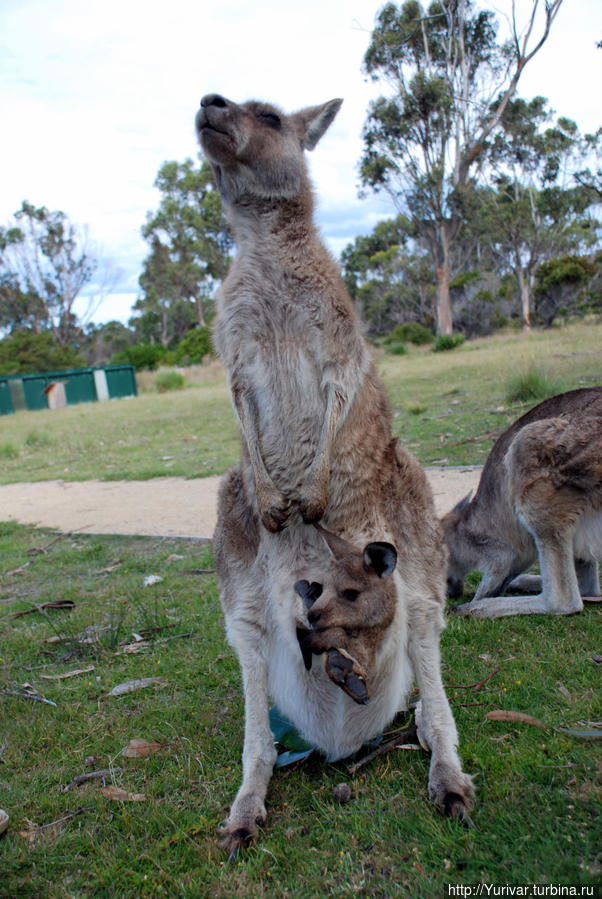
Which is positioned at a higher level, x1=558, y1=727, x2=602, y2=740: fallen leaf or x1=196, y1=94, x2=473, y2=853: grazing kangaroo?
x1=196, y1=94, x2=473, y2=853: grazing kangaroo

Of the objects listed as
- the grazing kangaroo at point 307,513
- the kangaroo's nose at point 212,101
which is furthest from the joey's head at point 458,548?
the kangaroo's nose at point 212,101

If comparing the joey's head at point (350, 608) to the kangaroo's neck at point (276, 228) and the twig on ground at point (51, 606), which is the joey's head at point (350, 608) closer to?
the kangaroo's neck at point (276, 228)

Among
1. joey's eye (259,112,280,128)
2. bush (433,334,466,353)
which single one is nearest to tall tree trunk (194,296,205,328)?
bush (433,334,466,353)

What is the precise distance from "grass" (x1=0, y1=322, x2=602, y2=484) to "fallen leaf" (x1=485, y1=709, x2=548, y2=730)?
13.6 ft

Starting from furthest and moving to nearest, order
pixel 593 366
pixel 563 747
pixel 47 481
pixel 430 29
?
pixel 430 29, pixel 593 366, pixel 47 481, pixel 563 747

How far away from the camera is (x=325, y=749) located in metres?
2.33

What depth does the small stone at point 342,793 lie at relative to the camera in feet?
6.97

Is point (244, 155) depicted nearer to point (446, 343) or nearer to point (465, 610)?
point (465, 610)

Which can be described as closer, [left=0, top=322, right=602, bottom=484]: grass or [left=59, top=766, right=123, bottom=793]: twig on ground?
[left=59, top=766, right=123, bottom=793]: twig on ground

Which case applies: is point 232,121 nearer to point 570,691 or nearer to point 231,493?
point 231,493

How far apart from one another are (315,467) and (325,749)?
95 centimetres

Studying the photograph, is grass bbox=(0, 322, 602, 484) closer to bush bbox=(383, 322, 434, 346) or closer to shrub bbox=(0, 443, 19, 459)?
shrub bbox=(0, 443, 19, 459)

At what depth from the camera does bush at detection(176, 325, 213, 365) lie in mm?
33094

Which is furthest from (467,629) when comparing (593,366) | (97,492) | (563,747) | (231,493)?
(593,366)
